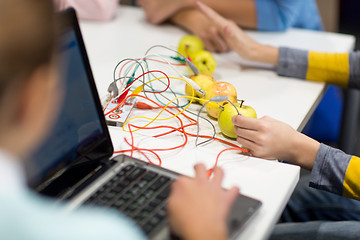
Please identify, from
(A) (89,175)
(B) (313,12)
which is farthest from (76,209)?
(B) (313,12)

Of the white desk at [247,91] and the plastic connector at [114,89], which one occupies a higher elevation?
the plastic connector at [114,89]

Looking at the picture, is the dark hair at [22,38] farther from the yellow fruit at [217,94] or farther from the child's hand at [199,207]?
the yellow fruit at [217,94]

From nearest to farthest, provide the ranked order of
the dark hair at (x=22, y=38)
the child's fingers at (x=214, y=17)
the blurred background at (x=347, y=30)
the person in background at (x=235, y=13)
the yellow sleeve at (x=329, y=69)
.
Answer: the dark hair at (x=22, y=38) < the yellow sleeve at (x=329, y=69) < the child's fingers at (x=214, y=17) < the person in background at (x=235, y=13) < the blurred background at (x=347, y=30)

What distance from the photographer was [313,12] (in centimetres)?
162

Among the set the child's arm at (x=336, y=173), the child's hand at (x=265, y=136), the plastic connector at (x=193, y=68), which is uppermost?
the plastic connector at (x=193, y=68)

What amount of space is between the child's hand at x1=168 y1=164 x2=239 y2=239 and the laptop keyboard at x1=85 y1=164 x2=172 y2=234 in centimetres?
3

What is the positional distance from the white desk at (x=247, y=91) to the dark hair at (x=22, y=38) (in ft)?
1.28

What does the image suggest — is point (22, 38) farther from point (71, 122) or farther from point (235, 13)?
point (235, 13)

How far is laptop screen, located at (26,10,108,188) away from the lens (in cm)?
68

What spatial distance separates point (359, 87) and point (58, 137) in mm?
889

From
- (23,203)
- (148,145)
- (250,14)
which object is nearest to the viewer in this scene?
(23,203)

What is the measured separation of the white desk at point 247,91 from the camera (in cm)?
→ 76

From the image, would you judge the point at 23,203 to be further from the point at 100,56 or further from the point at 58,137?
the point at 100,56

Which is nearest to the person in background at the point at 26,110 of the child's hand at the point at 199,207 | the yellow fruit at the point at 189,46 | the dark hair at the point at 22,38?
the dark hair at the point at 22,38
